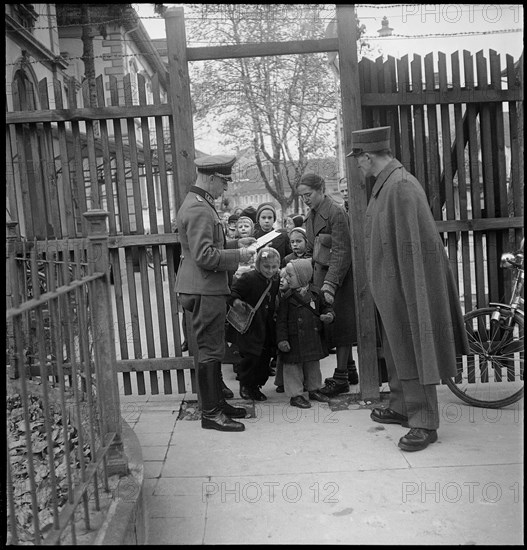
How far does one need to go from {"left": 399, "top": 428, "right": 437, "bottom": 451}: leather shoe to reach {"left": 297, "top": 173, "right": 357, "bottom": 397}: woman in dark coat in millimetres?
1290

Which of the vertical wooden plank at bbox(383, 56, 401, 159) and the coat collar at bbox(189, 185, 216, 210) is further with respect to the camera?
the vertical wooden plank at bbox(383, 56, 401, 159)

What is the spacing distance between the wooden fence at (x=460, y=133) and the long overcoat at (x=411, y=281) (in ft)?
3.31

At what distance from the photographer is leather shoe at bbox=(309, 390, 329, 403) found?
18.1 ft

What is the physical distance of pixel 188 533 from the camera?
11.3ft

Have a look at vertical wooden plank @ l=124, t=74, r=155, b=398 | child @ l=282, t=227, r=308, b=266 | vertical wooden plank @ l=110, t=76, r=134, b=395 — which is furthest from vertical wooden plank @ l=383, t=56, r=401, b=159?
vertical wooden plank @ l=110, t=76, r=134, b=395

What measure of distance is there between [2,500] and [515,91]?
481cm

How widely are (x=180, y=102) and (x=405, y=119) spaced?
1831 mm

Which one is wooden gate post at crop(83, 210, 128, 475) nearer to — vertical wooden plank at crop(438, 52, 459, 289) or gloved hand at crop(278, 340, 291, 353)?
gloved hand at crop(278, 340, 291, 353)

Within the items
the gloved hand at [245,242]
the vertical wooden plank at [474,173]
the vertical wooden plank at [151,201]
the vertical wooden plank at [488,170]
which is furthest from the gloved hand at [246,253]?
the vertical wooden plank at [488,170]

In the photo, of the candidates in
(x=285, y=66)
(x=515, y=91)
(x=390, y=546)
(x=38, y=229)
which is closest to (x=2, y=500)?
(x=390, y=546)

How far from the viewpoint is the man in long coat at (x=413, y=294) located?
14.5 ft

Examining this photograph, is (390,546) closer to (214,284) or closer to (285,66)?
(214,284)

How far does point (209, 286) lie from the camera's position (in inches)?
195

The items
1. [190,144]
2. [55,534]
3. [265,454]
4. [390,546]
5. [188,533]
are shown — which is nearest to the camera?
[55,534]
